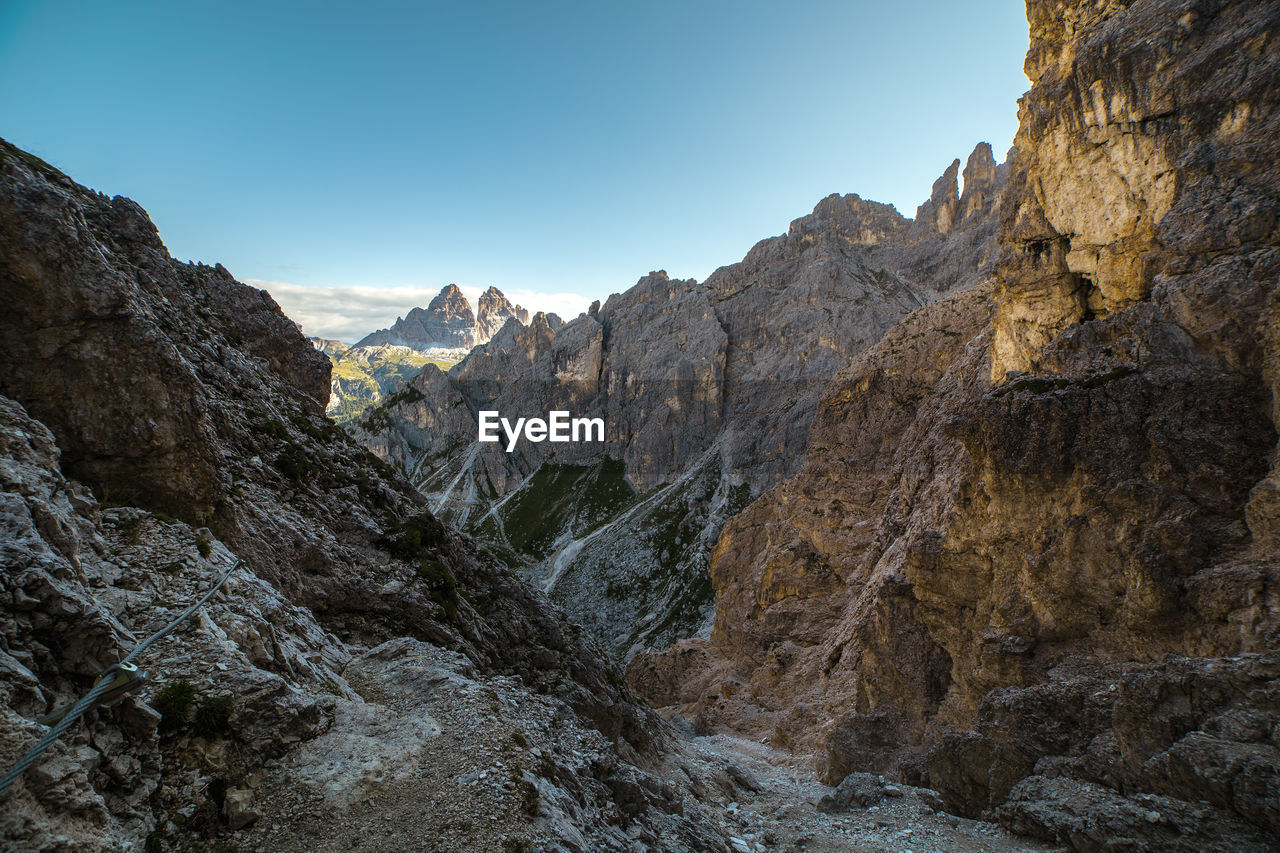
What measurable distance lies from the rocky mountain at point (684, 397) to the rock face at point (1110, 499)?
69.6m

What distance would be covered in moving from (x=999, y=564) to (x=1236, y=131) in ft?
70.5

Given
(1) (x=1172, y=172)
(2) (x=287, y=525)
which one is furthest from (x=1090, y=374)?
(2) (x=287, y=525)

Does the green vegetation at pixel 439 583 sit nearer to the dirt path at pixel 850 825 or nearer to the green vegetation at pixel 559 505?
the dirt path at pixel 850 825

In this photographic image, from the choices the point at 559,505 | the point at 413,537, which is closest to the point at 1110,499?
the point at 413,537

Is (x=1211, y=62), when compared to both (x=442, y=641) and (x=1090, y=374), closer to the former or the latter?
(x=1090, y=374)

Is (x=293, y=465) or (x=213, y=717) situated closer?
(x=213, y=717)

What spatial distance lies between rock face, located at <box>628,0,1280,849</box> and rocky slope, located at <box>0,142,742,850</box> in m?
12.1

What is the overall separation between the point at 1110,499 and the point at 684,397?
5287 inches

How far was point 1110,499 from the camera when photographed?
2230cm

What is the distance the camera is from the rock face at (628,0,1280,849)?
15922 mm

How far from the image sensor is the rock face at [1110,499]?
627 inches

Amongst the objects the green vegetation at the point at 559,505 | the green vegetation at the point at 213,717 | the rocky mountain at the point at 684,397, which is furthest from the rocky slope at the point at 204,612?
the green vegetation at the point at 559,505

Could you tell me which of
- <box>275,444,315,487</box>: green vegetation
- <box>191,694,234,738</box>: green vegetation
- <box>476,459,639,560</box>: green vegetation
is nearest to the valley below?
<box>191,694,234,738</box>: green vegetation

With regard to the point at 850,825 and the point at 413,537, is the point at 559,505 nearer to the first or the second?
the point at 413,537
